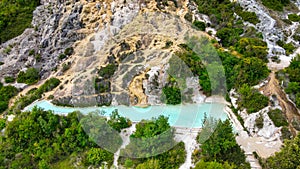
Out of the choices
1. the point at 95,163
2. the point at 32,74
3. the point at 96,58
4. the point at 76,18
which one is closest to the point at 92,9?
the point at 76,18

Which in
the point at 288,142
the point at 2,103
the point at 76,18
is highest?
the point at 76,18

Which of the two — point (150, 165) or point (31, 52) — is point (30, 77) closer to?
point (31, 52)

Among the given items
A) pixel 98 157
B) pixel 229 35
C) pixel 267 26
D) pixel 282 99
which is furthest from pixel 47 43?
pixel 282 99

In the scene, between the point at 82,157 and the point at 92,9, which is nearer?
the point at 82,157

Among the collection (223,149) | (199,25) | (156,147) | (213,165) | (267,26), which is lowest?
(156,147)

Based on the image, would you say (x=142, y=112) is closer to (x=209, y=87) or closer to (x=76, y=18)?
(x=209, y=87)

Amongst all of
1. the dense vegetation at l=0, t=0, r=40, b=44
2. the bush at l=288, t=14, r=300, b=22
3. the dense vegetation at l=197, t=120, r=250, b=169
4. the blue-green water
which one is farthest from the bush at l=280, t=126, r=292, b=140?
the dense vegetation at l=0, t=0, r=40, b=44

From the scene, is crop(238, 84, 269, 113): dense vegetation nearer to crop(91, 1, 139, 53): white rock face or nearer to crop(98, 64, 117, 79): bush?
crop(98, 64, 117, 79): bush
